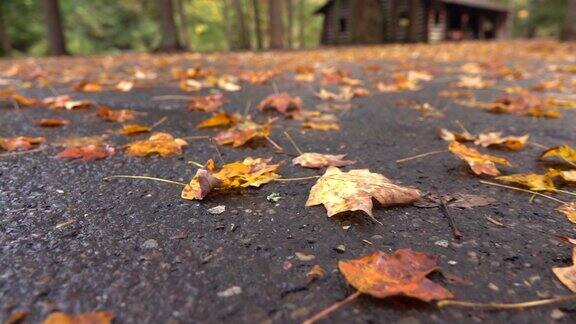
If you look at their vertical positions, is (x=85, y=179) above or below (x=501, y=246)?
above

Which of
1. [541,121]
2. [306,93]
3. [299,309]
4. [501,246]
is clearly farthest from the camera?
[306,93]

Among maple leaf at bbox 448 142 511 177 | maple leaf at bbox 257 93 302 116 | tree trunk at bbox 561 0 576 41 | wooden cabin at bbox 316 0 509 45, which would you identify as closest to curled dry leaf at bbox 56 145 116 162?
maple leaf at bbox 257 93 302 116

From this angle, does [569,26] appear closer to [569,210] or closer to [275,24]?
[275,24]

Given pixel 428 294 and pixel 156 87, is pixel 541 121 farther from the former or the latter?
pixel 156 87

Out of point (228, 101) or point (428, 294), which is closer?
point (428, 294)

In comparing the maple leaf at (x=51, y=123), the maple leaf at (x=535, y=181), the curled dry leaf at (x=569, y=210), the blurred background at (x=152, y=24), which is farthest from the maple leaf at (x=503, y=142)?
the blurred background at (x=152, y=24)

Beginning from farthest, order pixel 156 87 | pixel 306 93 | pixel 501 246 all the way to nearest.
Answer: pixel 156 87 < pixel 306 93 < pixel 501 246

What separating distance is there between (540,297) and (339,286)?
1.30ft

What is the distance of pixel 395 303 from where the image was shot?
829mm

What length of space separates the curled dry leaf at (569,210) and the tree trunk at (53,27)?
47.2 feet

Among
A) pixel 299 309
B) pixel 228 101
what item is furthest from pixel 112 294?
pixel 228 101

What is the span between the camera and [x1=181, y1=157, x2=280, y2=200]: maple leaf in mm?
1346

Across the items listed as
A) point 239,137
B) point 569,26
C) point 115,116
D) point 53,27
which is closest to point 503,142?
point 239,137

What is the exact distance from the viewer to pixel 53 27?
12914 mm
